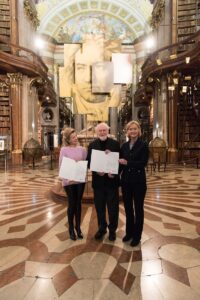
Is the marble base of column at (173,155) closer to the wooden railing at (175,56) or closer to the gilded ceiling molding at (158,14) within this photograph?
the wooden railing at (175,56)

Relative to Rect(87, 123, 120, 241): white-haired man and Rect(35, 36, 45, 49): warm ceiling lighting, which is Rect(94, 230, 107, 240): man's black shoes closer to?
Rect(87, 123, 120, 241): white-haired man

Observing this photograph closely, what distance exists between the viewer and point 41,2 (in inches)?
987

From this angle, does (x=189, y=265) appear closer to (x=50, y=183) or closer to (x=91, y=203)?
(x=91, y=203)

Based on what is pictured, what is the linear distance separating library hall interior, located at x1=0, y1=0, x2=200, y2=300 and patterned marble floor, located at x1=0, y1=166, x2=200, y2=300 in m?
0.01

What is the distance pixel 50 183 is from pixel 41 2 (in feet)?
75.3

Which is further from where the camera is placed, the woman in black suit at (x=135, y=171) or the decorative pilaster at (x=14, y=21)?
the decorative pilaster at (x=14, y=21)

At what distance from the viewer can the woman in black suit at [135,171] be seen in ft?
10.0

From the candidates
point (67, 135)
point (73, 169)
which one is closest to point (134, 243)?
point (73, 169)

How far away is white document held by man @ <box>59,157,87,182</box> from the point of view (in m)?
3.21

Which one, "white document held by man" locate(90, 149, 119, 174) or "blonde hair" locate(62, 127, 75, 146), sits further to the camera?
"blonde hair" locate(62, 127, 75, 146)

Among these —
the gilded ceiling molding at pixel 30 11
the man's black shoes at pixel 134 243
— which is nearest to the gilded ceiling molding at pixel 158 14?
the gilded ceiling molding at pixel 30 11

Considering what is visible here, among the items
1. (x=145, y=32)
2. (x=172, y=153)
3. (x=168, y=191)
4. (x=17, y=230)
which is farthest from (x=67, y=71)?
(x=145, y=32)

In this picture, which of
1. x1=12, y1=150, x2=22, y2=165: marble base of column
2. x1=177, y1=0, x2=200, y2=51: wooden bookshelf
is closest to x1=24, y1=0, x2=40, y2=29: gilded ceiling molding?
x1=12, y1=150, x2=22, y2=165: marble base of column

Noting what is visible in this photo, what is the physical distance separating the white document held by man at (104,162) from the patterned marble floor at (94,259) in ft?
2.86
